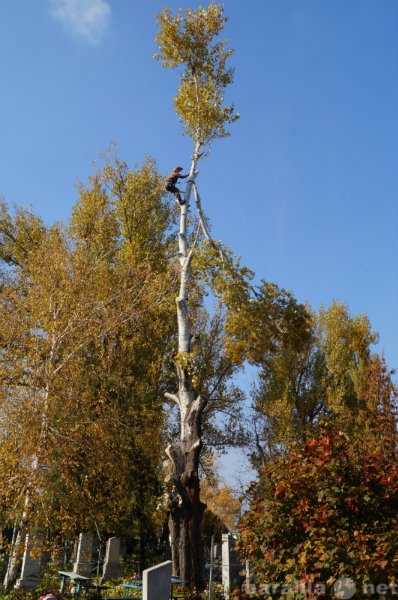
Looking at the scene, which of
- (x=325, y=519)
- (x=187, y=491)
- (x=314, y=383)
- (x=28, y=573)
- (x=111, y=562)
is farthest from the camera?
(x=314, y=383)

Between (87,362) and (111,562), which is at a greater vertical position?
(87,362)

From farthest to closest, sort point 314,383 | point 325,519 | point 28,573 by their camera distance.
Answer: point 314,383
point 28,573
point 325,519

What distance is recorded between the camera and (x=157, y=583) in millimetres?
6828

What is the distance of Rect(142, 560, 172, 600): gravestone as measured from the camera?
22.1 ft

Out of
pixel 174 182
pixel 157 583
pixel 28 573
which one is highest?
pixel 174 182

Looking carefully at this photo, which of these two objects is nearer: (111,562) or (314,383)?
(111,562)

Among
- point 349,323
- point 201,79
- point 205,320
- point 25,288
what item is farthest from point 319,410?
point 201,79

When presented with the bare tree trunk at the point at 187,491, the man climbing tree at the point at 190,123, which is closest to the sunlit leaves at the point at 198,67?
the man climbing tree at the point at 190,123

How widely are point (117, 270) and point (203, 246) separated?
7716mm

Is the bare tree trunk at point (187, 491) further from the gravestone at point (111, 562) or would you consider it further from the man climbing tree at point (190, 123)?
the gravestone at point (111, 562)

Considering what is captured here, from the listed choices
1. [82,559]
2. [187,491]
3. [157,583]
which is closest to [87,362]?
[82,559]

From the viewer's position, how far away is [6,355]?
13.1m

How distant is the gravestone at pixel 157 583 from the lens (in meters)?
6.73

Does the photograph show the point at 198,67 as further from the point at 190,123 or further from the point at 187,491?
the point at 187,491
